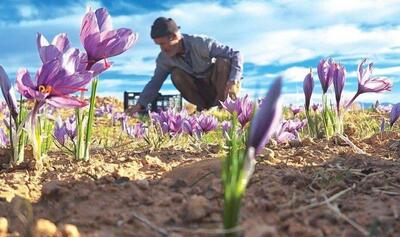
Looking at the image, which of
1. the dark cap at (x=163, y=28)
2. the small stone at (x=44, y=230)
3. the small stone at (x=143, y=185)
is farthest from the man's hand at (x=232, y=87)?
the small stone at (x=44, y=230)

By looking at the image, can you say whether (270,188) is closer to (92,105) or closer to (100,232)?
(100,232)

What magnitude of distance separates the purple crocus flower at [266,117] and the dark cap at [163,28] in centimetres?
706

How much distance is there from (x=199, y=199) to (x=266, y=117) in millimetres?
284

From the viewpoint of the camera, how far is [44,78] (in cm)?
185

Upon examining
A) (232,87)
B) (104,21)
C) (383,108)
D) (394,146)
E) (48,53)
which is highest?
(104,21)

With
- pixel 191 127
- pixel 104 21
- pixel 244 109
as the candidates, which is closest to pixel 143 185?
pixel 104 21

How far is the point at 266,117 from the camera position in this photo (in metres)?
1.08

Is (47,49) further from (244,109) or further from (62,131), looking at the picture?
(244,109)

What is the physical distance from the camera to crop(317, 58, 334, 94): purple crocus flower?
9.59ft

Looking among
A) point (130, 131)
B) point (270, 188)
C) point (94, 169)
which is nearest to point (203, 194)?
point (270, 188)

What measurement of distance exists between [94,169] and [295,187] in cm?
70

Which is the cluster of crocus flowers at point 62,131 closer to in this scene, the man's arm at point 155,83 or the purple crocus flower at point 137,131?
the purple crocus flower at point 137,131

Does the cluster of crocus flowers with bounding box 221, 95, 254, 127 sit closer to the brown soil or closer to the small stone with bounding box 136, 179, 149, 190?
the brown soil

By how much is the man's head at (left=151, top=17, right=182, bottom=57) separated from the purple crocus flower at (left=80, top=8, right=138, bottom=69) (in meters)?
6.08
